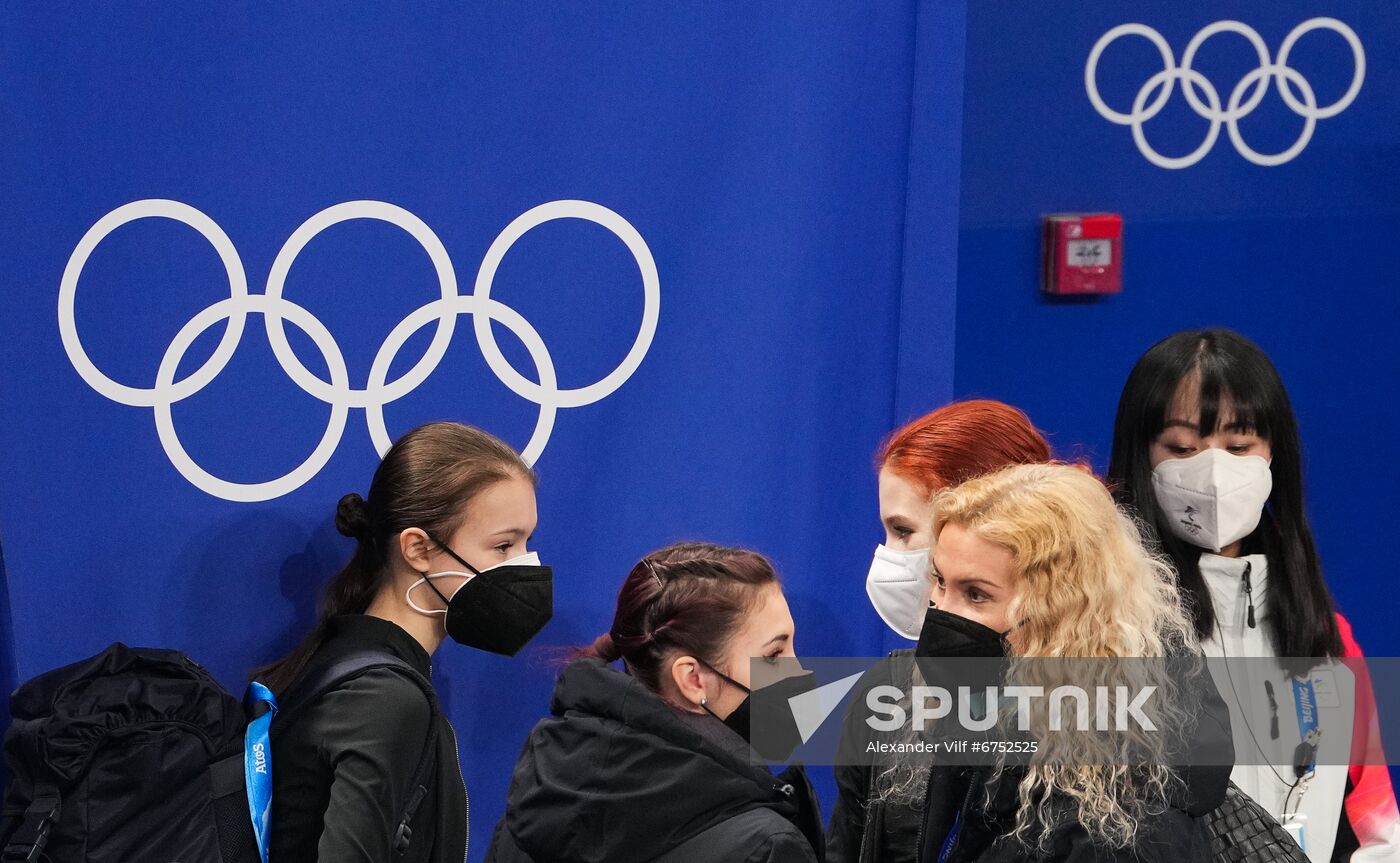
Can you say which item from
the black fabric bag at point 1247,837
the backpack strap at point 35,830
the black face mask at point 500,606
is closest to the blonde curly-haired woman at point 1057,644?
the black fabric bag at point 1247,837

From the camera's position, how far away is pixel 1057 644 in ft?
7.57

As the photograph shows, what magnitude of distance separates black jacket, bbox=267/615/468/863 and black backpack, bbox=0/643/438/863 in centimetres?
6

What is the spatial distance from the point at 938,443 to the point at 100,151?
173 centimetres

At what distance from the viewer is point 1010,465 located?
280 centimetres

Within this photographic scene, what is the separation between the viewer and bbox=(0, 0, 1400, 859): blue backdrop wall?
2975mm

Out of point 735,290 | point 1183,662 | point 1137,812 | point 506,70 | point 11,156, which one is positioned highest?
point 506,70

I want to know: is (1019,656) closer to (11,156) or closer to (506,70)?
(506,70)

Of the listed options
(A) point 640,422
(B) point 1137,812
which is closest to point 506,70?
(A) point 640,422

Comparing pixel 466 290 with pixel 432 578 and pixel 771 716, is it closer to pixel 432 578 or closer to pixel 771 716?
pixel 432 578

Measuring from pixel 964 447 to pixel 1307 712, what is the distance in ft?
2.88

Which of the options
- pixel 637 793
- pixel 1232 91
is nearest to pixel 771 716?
pixel 637 793

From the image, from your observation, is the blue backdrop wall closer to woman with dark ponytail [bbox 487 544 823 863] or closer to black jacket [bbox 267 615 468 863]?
black jacket [bbox 267 615 468 863]

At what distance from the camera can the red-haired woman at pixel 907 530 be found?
2.67m

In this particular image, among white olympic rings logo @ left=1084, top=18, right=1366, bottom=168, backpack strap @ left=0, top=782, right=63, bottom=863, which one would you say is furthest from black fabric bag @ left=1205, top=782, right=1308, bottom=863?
white olympic rings logo @ left=1084, top=18, right=1366, bottom=168
